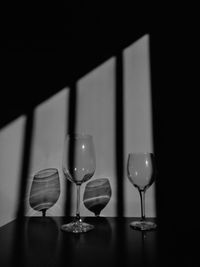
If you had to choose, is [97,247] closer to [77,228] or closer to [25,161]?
[77,228]

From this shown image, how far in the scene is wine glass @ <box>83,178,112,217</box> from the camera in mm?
931

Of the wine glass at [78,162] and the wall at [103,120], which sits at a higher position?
the wall at [103,120]

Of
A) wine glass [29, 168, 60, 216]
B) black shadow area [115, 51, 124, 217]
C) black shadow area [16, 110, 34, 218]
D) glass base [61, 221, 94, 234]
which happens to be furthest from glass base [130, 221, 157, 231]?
black shadow area [16, 110, 34, 218]

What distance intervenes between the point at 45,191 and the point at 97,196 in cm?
19

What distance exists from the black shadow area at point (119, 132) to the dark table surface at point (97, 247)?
0.22m

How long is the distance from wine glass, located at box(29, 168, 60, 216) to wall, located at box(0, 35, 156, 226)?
3cm

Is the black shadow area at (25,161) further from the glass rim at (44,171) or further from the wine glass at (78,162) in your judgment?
the wine glass at (78,162)

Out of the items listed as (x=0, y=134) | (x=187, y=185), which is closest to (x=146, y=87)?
(x=187, y=185)

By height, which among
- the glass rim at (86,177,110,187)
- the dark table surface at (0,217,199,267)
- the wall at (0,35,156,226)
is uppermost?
the wall at (0,35,156,226)

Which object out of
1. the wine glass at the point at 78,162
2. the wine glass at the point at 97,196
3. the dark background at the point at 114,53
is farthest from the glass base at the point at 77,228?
the dark background at the point at 114,53

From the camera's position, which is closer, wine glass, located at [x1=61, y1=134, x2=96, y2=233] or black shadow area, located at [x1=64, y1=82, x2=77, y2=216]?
wine glass, located at [x1=61, y1=134, x2=96, y2=233]

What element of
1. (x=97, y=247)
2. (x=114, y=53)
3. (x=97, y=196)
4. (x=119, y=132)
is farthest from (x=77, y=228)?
(x=114, y=53)

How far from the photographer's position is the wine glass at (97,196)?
3.05 feet

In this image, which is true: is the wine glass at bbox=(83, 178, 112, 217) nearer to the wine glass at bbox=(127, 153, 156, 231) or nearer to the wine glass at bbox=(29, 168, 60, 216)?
the wine glass at bbox=(29, 168, 60, 216)
